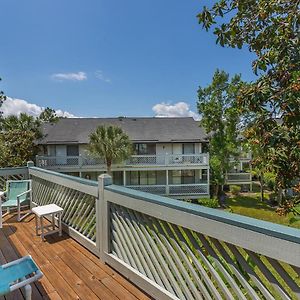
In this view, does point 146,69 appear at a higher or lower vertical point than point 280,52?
higher

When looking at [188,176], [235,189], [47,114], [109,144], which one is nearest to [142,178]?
[188,176]

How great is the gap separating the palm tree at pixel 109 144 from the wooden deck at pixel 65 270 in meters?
13.2

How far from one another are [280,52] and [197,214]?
6.91 feet

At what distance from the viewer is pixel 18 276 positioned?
2021 millimetres

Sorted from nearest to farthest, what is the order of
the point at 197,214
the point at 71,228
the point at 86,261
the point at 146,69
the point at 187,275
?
the point at 197,214, the point at 187,275, the point at 86,261, the point at 71,228, the point at 146,69

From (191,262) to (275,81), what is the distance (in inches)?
87.4

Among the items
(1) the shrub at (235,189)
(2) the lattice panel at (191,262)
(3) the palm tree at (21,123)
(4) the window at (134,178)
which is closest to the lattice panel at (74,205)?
(2) the lattice panel at (191,262)

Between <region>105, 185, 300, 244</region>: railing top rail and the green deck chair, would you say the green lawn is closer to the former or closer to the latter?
the green deck chair

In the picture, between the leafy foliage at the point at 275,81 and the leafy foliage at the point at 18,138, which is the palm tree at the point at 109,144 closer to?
the leafy foliage at the point at 18,138

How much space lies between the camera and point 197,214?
2010 mm

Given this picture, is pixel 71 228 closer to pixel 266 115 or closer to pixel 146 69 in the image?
pixel 266 115

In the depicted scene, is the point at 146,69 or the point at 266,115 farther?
the point at 146,69

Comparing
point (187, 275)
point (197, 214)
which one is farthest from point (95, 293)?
point (197, 214)

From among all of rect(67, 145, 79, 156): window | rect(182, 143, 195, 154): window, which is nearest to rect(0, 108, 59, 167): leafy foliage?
rect(67, 145, 79, 156): window
